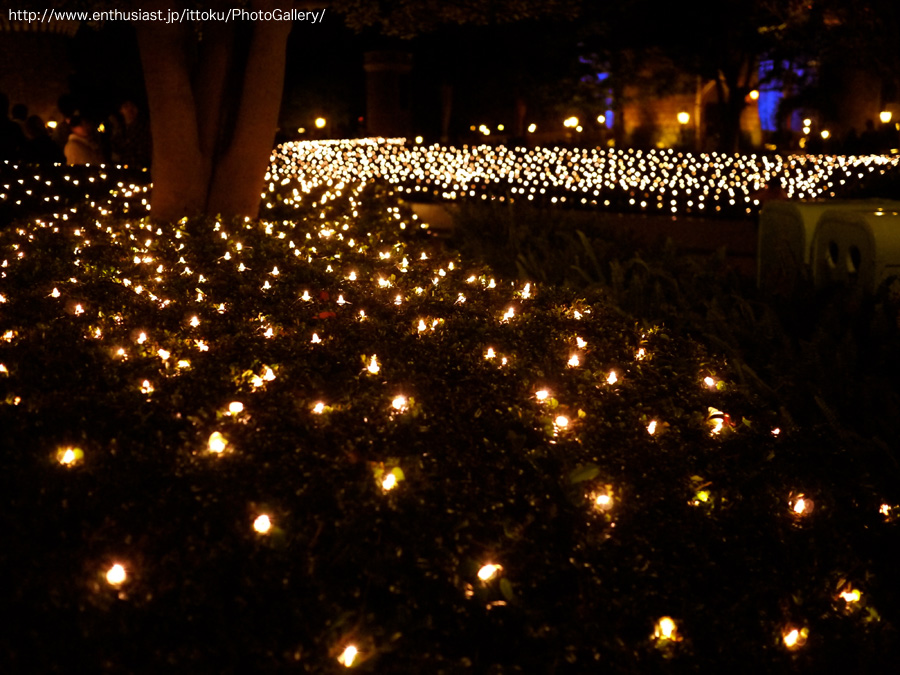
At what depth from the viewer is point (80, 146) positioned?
446 inches

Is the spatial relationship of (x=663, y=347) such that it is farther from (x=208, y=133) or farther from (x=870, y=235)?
(x=208, y=133)

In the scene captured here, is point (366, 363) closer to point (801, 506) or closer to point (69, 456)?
point (69, 456)

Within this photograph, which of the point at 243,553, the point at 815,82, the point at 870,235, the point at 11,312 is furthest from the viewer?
the point at 815,82

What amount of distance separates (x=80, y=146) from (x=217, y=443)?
9.63 m

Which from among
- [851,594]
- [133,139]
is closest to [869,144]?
[133,139]

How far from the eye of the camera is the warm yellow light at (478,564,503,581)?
2.74m

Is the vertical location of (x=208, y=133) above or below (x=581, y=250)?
above

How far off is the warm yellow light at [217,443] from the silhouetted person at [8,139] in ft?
31.7

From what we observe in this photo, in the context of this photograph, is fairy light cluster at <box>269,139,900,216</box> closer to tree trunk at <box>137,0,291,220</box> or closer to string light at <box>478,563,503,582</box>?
tree trunk at <box>137,0,291,220</box>

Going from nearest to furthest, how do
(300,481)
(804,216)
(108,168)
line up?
(300,481) → (804,216) → (108,168)

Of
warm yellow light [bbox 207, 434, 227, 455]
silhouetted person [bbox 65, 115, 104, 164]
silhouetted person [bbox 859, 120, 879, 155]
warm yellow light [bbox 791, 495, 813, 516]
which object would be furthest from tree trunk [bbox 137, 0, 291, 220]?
silhouetted person [bbox 859, 120, 879, 155]

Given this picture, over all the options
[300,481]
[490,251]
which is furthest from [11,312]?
A: [490,251]

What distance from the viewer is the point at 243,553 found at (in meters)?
2.58

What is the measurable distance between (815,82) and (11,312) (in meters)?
33.1
